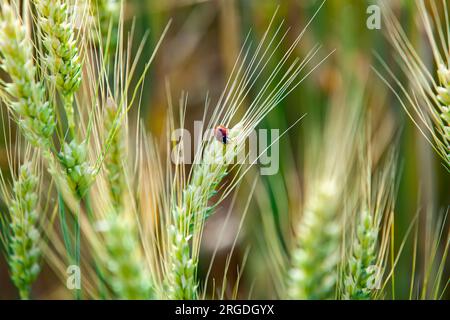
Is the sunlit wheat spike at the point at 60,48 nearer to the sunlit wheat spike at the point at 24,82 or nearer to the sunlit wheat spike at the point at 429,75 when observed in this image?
the sunlit wheat spike at the point at 24,82

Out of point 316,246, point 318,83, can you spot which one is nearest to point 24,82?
point 316,246

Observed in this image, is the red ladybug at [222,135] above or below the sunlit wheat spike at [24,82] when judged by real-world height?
below

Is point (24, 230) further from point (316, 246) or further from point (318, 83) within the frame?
point (318, 83)

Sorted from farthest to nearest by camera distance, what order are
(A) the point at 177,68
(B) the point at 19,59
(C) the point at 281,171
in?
1. (A) the point at 177,68
2. (C) the point at 281,171
3. (B) the point at 19,59

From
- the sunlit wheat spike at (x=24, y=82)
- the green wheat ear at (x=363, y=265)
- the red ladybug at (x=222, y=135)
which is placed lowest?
the green wheat ear at (x=363, y=265)

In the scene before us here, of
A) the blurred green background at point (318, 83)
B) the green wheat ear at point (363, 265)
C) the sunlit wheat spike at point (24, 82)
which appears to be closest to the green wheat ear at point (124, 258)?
the sunlit wheat spike at point (24, 82)
